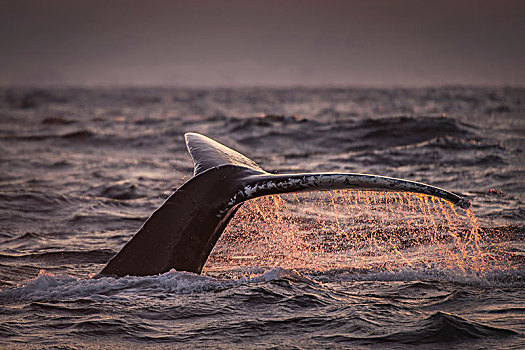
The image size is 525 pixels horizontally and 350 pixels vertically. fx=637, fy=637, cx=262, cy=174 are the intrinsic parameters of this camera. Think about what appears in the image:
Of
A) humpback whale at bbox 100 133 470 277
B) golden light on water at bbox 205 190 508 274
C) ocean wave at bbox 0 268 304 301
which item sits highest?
humpback whale at bbox 100 133 470 277

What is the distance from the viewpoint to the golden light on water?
22.2 ft

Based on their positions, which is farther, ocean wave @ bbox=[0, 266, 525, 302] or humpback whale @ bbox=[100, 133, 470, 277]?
ocean wave @ bbox=[0, 266, 525, 302]

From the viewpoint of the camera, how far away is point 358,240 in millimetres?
7867

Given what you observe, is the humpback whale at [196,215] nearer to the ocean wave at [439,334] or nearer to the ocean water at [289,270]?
the ocean water at [289,270]

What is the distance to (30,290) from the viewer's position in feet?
19.7

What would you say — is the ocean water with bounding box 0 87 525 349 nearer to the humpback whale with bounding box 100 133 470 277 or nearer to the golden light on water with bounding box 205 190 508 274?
the golden light on water with bounding box 205 190 508 274

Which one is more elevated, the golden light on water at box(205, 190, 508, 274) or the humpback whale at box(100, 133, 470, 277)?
the humpback whale at box(100, 133, 470, 277)

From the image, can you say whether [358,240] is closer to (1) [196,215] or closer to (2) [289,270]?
(2) [289,270]

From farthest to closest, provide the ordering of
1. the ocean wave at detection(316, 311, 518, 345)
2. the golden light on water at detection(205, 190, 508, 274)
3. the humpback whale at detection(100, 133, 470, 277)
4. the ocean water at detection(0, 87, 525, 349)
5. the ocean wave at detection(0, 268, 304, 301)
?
the golden light on water at detection(205, 190, 508, 274)
the ocean wave at detection(0, 268, 304, 301)
the humpback whale at detection(100, 133, 470, 277)
the ocean water at detection(0, 87, 525, 349)
the ocean wave at detection(316, 311, 518, 345)

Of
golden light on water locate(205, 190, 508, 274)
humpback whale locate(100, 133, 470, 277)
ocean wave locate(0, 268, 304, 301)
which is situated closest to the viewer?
humpback whale locate(100, 133, 470, 277)

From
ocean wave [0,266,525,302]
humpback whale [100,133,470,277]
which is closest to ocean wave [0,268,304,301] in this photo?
ocean wave [0,266,525,302]

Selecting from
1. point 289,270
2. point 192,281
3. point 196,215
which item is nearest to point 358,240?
point 289,270

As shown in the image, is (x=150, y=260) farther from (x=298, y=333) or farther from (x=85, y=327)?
(x=298, y=333)

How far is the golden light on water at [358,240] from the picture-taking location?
6.78 metres
